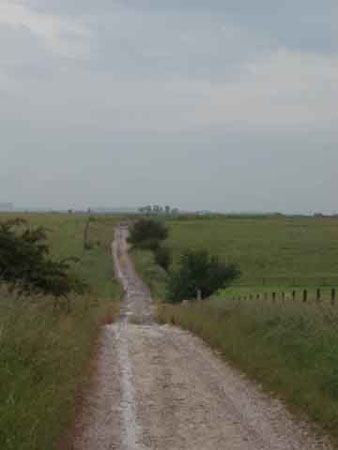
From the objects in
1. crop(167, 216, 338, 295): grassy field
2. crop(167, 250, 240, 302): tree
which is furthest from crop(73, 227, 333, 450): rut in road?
crop(167, 216, 338, 295): grassy field

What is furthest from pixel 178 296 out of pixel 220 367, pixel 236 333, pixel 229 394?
pixel 229 394

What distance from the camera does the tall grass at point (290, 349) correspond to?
37.8ft

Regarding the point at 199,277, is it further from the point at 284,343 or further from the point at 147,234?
the point at 147,234

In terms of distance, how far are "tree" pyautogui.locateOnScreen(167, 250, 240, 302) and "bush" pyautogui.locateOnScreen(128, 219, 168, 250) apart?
52189mm

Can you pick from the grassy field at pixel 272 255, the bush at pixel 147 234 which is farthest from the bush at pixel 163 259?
the bush at pixel 147 234

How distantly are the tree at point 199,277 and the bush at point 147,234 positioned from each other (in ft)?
171

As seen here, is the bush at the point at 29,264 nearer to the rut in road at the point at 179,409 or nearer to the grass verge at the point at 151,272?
the rut in road at the point at 179,409

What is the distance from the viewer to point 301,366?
13695 millimetres

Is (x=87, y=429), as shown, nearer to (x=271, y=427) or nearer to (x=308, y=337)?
(x=271, y=427)

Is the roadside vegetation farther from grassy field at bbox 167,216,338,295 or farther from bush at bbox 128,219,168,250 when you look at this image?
bush at bbox 128,219,168,250

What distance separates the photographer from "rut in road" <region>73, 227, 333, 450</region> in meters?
9.59

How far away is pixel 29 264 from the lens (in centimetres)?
2278

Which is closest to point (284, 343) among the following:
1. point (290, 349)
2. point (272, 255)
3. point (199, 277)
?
point (290, 349)

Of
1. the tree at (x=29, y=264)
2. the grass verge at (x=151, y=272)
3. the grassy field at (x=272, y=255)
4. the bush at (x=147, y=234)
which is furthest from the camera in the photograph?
the bush at (x=147, y=234)
